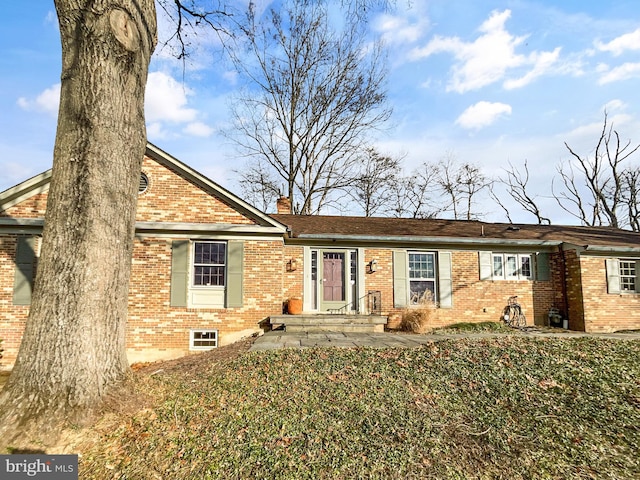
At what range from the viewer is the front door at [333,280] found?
10.9 m

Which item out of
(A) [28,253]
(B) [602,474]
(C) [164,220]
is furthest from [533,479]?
(A) [28,253]

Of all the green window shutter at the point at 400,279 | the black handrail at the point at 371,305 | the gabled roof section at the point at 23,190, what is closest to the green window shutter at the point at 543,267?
the green window shutter at the point at 400,279

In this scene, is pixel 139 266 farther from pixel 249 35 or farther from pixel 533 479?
pixel 533 479

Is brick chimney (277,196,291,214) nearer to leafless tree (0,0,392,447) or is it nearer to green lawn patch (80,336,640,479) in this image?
green lawn patch (80,336,640,479)

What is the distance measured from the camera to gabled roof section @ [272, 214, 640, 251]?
10.8 metres

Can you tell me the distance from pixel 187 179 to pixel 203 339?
14.0 feet

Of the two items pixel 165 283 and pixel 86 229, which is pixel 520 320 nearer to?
pixel 165 283

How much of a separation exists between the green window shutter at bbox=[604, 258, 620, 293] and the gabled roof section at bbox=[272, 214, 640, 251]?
1.74ft

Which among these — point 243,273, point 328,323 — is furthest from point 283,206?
point 328,323

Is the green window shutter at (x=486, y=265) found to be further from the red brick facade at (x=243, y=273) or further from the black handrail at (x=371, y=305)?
the black handrail at (x=371, y=305)

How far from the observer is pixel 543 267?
11.5 meters

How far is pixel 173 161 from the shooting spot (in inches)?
365

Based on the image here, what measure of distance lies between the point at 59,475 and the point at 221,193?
7339mm

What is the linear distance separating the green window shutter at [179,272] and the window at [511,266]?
9.28m
